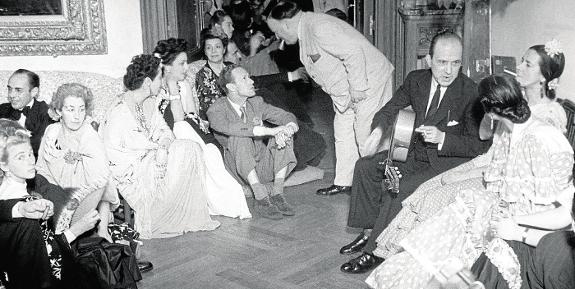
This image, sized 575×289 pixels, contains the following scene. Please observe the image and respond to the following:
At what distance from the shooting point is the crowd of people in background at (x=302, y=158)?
298cm

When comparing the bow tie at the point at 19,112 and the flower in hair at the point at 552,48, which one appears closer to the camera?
the flower in hair at the point at 552,48

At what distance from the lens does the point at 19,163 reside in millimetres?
3285

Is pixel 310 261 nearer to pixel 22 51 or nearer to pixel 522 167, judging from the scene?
pixel 522 167

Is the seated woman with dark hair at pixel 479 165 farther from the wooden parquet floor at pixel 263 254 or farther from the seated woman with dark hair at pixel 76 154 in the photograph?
the seated woman with dark hair at pixel 76 154

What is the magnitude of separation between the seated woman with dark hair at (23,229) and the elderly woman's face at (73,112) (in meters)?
0.83

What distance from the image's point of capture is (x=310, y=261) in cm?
424

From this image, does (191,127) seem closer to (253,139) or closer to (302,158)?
(253,139)

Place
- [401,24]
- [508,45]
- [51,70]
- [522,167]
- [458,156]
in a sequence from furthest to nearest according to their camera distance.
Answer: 1. [401,24]
2. [51,70]
3. [508,45]
4. [458,156]
5. [522,167]

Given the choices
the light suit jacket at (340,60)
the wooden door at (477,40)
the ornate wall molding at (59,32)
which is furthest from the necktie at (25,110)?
the wooden door at (477,40)

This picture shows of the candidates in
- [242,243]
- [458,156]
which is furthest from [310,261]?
[458,156]

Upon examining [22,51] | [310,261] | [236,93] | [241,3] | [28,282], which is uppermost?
[241,3]

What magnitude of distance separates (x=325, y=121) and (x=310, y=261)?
4667 millimetres

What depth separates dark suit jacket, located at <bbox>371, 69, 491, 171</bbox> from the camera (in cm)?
411

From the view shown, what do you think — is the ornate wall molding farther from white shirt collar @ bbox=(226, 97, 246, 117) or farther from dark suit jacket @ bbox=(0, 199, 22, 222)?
dark suit jacket @ bbox=(0, 199, 22, 222)
